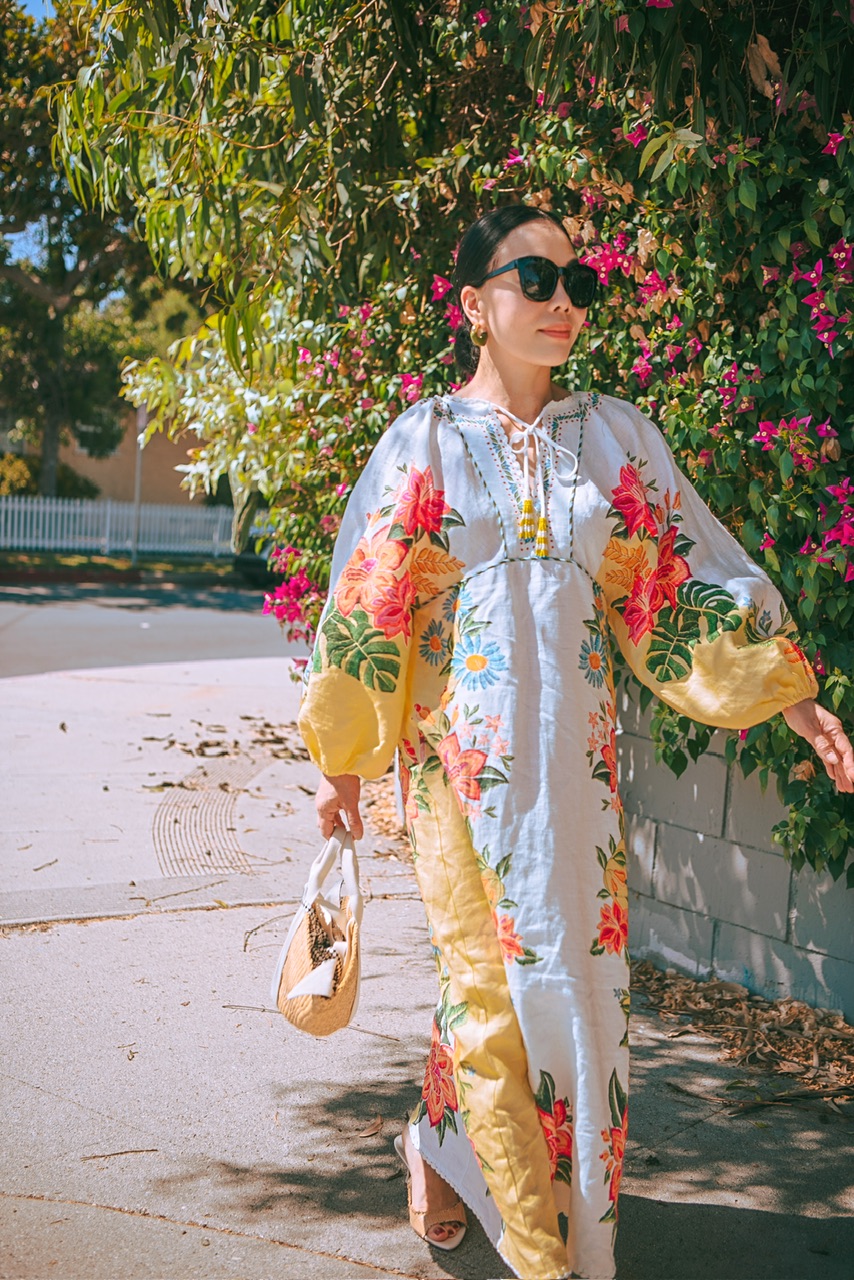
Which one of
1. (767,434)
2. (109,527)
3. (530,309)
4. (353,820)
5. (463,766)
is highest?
(530,309)

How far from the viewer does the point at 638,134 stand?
356cm

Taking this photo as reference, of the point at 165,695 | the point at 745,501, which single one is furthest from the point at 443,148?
the point at 165,695

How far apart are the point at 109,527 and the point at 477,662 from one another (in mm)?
24800

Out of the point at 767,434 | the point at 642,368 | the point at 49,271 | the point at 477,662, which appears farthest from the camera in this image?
the point at 49,271

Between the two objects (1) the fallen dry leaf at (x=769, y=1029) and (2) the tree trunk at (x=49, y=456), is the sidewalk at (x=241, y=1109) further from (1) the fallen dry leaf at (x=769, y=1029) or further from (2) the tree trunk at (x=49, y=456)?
(2) the tree trunk at (x=49, y=456)

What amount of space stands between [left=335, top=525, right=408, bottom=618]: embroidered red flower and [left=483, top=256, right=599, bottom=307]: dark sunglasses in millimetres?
547

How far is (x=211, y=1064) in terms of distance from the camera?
11.0ft

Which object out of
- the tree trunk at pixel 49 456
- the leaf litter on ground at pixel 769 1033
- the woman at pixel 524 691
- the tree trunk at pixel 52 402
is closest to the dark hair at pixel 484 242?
the woman at pixel 524 691

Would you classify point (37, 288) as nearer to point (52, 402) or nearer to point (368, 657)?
point (52, 402)

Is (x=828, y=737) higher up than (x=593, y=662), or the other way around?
(x=593, y=662)

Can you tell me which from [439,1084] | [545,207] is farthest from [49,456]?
[439,1084]

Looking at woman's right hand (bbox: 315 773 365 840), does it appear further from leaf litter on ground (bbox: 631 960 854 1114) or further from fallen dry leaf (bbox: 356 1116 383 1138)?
leaf litter on ground (bbox: 631 960 854 1114)

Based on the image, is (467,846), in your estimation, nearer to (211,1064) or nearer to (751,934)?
(211,1064)

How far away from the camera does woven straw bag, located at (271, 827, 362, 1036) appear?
2453mm
